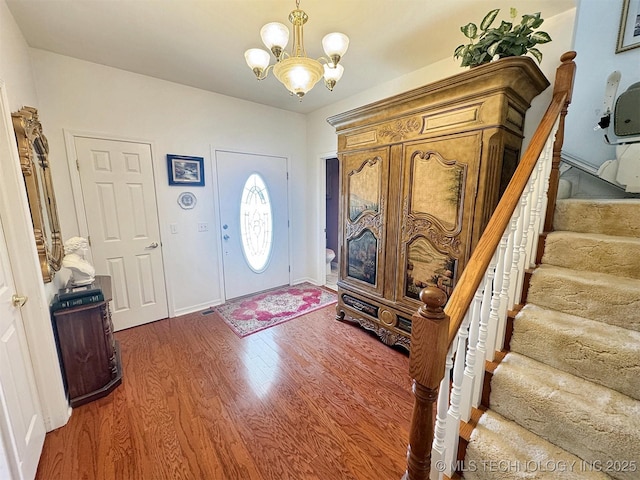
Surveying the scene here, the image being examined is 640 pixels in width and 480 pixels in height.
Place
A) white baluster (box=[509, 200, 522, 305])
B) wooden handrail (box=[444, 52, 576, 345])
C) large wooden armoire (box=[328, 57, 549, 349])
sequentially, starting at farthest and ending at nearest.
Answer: large wooden armoire (box=[328, 57, 549, 349])
white baluster (box=[509, 200, 522, 305])
wooden handrail (box=[444, 52, 576, 345])

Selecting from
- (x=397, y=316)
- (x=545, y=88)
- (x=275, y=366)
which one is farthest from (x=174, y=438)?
(x=545, y=88)

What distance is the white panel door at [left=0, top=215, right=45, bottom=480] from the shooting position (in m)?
1.11

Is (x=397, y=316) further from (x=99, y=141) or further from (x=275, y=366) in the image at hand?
(x=99, y=141)

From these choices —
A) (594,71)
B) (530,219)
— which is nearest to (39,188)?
(530,219)

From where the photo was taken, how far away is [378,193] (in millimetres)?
2301

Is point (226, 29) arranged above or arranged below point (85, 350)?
above

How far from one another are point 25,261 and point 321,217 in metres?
3.10

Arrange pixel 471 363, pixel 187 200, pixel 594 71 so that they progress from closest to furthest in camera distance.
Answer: pixel 471 363 < pixel 594 71 < pixel 187 200

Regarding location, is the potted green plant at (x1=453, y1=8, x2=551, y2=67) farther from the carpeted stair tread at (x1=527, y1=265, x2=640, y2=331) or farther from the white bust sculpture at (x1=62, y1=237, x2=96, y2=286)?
the white bust sculpture at (x1=62, y1=237, x2=96, y2=286)

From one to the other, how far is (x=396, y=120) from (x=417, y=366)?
1.90 metres

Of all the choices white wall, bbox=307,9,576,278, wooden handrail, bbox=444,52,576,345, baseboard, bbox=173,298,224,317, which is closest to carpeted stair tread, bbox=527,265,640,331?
wooden handrail, bbox=444,52,576,345

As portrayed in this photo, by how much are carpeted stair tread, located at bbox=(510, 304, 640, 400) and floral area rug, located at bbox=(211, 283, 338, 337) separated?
7.45 feet

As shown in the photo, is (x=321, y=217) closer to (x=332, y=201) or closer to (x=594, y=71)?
(x=332, y=201)

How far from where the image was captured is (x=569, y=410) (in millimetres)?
969
